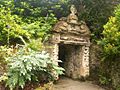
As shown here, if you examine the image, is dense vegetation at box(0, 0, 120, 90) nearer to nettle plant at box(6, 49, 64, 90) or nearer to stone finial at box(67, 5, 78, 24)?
nettle plant at box(6, 49, 64, 90)

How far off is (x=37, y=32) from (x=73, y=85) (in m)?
2.86

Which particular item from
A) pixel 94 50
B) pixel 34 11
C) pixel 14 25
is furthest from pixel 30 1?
pixel 94 50

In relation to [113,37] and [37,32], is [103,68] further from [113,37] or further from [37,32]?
[37,32]

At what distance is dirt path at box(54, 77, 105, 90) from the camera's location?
10977 mm

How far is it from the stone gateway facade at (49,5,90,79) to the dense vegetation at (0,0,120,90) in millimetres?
422

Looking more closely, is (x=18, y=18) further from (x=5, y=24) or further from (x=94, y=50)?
(x=94, y=50)

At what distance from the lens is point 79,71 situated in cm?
1254

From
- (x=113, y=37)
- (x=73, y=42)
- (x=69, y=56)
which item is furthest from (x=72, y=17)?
(x=69, y=56)

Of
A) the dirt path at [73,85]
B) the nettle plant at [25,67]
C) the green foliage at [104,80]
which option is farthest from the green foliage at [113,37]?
the nettle plant at [25,67]

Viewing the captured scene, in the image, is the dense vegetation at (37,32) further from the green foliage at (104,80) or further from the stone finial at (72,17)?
the stone finial at (72,17)

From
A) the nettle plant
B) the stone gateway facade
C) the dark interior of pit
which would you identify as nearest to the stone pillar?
the stone gateway facade

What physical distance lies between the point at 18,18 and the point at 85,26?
3234 millimetres

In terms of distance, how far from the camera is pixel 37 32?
36.0ft

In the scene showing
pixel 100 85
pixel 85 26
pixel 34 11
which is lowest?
pixel 100 85
